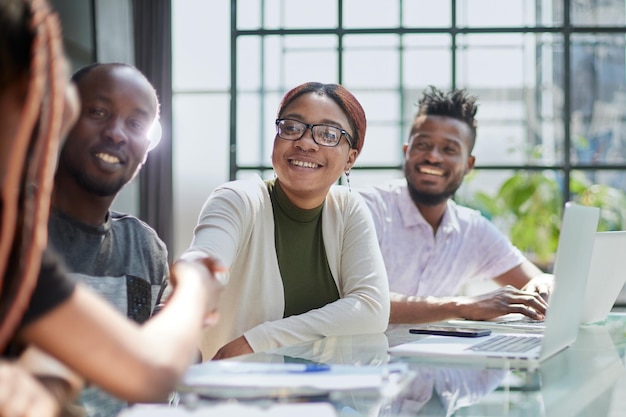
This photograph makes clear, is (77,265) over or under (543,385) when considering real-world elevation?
over

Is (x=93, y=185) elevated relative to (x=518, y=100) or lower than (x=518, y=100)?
lower

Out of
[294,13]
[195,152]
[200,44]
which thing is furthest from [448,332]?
[200,44]

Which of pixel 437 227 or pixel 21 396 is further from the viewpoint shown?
pixel 437 227

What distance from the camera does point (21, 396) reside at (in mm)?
865

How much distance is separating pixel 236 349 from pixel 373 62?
393 cm

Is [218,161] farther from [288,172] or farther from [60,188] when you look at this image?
[60,188]

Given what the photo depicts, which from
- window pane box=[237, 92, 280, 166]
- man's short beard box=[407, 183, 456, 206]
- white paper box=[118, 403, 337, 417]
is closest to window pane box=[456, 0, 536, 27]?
window pane box=[237, 92, 280, 166]

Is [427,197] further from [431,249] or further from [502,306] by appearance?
[502,306]

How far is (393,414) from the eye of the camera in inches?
44.8

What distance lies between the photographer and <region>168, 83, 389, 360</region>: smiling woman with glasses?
6.70 ft

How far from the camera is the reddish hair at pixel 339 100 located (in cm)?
227

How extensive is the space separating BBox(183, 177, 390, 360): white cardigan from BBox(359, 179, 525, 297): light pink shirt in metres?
0.72

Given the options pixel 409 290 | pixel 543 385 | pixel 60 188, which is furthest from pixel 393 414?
pixel 409 290

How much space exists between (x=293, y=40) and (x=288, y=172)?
2.88 metres
